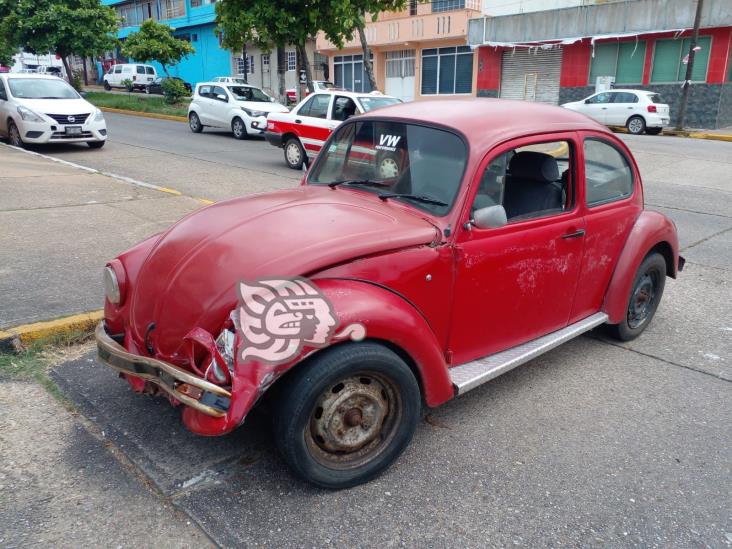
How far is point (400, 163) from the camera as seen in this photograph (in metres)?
3.55

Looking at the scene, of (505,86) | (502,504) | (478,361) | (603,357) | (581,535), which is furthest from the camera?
(505,86)

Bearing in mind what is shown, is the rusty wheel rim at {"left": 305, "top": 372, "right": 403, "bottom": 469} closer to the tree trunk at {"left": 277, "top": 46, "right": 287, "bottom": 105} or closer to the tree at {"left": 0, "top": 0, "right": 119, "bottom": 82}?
the tree trunk at {"left": 277, "top": 46, "right": 287, "bottom": 105}

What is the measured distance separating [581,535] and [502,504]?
0.36 m

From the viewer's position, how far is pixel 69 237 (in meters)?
6.53

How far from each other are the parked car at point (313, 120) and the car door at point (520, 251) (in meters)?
8.20

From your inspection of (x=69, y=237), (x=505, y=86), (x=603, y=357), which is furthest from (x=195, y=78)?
(x=603, y=357)

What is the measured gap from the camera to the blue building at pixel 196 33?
4450cm

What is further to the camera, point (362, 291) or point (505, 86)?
point (505, 86)

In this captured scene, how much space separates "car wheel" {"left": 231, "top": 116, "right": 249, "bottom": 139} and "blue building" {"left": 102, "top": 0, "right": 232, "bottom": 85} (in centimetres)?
2781

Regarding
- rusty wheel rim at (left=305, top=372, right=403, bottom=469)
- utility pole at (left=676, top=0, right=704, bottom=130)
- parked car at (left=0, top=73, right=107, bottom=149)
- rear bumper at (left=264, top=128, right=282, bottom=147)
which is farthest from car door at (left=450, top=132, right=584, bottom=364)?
utility pole at (left=676, top=0, right=704, bottom=130)

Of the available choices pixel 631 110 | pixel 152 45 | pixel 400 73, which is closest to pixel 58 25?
pixel 152 45

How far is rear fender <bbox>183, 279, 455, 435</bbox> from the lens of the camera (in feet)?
8.14

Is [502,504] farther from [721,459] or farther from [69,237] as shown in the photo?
[69,237]

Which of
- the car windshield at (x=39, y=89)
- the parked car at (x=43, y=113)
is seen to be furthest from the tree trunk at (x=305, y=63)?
the parked car at (x=43, y=113)
